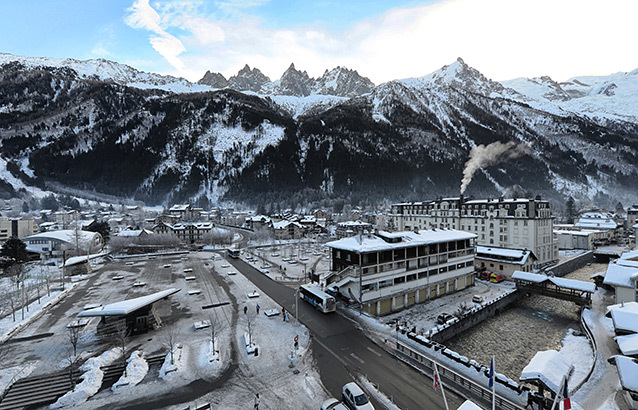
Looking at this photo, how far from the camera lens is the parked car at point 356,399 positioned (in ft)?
53.6

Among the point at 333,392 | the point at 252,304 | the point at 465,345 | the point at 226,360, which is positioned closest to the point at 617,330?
the point at 465,345

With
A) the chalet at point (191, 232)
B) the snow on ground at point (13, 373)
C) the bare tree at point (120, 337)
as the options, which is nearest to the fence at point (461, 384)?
the bare tree at point (120, 337)

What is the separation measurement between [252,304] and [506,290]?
139 ft

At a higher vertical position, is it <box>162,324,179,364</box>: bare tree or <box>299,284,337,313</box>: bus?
<box>299,284,337,313</box>: bus

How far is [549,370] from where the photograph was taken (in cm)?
1725

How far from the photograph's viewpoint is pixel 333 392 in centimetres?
1912

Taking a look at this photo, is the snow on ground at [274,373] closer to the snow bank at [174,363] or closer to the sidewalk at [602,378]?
the snow bank at [174,363]

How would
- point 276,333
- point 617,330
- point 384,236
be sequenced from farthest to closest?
point 384,236, point 276,333, point 617,330

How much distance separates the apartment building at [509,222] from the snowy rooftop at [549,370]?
5214cm

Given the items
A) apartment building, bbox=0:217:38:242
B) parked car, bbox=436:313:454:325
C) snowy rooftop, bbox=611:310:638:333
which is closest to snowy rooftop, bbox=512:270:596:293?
snowy rooftop, bbox=611:310:638:333

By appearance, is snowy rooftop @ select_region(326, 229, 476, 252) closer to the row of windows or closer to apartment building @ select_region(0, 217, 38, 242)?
the row of windows

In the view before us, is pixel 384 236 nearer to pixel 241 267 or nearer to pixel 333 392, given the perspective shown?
pixel 333 392

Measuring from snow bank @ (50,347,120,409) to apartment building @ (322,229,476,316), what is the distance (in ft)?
81.0

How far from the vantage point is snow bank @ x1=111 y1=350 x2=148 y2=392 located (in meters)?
20.2
